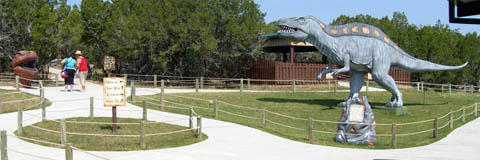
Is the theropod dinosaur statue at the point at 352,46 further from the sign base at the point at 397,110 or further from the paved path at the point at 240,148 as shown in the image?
the paved path at the point at 240,148

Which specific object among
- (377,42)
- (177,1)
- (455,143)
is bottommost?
(455,143)

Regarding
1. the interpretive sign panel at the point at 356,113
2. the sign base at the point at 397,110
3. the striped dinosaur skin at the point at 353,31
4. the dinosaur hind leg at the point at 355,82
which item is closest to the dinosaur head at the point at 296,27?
the striped dinosaur skin at the point at 353,31

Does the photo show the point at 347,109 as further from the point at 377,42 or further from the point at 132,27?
the point at 132,27

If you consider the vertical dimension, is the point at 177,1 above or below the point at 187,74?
above

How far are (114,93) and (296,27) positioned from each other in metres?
9.19

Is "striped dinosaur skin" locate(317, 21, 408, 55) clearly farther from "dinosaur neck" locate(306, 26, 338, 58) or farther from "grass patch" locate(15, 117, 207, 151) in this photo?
"grass patch" locate(15, 117, 207, 151)

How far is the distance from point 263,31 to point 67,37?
520 inches

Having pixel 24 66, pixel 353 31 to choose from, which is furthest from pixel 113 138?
pixel 24 66

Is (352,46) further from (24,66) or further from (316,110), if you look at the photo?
(24,66)

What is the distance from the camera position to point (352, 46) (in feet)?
65.8

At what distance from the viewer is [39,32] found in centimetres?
2862

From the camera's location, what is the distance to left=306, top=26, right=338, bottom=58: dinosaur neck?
19828 mm

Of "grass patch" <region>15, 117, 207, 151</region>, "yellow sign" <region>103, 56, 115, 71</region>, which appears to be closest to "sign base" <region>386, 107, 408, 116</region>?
"grass patch" <region>15, 117, 207, 151</region>

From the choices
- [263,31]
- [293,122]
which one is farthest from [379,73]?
[263,31]
